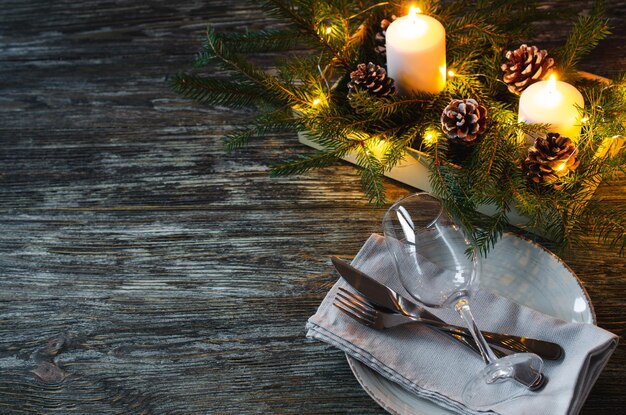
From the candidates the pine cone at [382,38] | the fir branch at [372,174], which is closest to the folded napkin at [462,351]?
the fir branch at [372,174]

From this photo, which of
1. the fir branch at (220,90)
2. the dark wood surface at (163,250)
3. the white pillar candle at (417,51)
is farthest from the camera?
the fir branch at (220,90)

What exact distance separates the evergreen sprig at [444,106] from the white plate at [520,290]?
3 cm

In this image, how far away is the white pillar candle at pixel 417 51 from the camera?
0.84 m

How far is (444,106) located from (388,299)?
289 mm

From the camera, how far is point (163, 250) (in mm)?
877

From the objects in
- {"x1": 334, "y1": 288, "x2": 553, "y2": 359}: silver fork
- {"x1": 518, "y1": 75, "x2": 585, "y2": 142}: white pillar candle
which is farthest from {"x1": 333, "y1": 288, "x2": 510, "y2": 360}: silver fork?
{"x1": 518, "y1": 75, "x2": 585, "y2": 142}: white pillar candle

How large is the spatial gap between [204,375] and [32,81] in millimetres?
680

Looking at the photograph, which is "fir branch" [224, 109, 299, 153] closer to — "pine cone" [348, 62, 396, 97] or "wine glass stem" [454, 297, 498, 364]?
"pine cone" [348, 62, 396, 97]

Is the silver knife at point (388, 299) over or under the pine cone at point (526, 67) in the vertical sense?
under

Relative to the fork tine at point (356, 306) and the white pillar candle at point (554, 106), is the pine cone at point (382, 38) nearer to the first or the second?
the white pillar candle at point (554, 106)

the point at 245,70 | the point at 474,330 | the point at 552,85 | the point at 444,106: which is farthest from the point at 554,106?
the point at 245,70

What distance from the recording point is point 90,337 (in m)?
0.80

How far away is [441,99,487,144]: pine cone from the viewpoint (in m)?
0.81

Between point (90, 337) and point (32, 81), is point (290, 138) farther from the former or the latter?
point (32, 81)
